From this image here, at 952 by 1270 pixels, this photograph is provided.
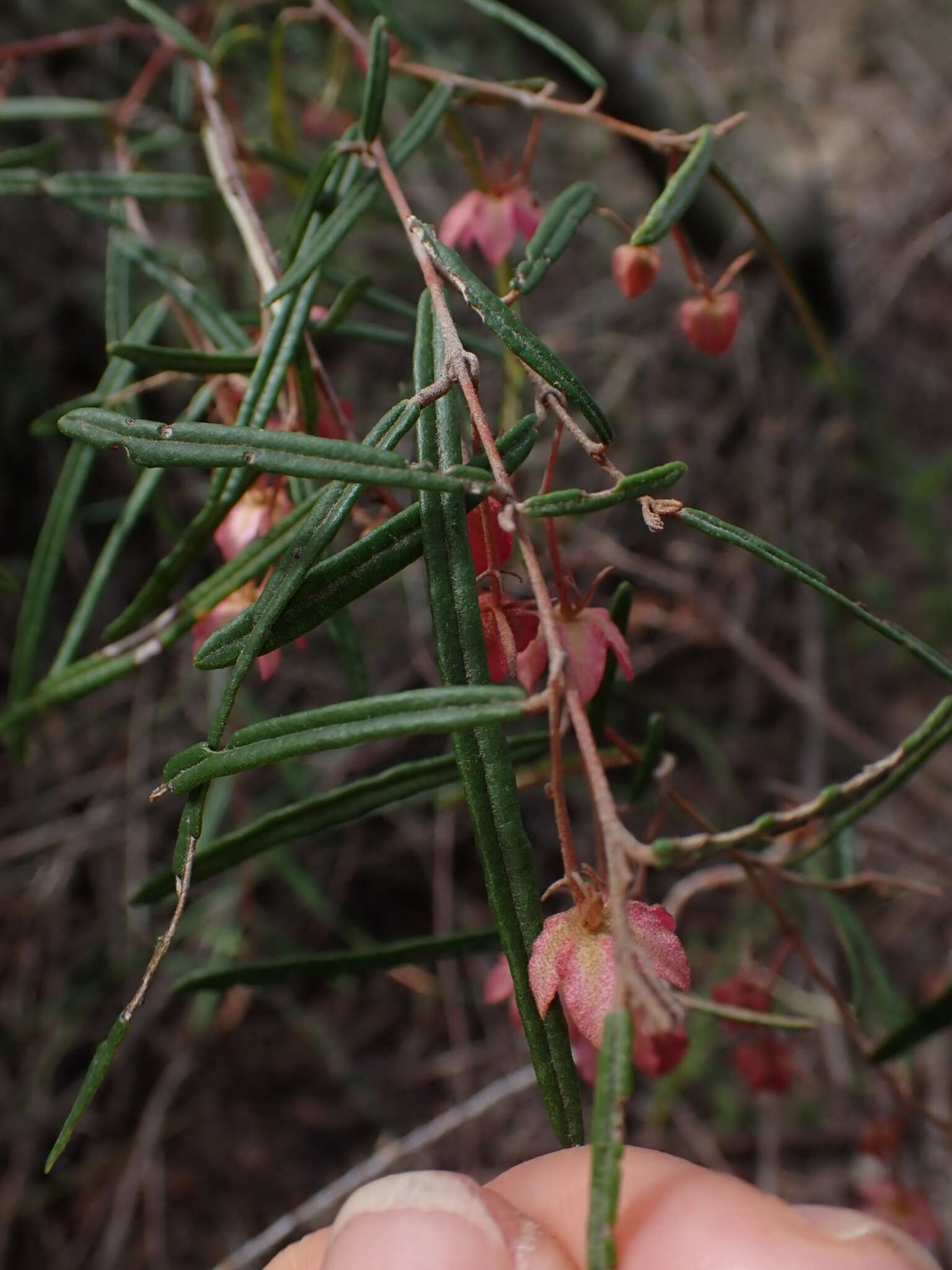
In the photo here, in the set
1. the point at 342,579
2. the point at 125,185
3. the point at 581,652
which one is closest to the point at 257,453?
the point at 342,579

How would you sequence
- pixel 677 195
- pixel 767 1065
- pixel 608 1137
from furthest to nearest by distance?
pixel 767 1065 → pixel 677 195 → pixel 608 1137

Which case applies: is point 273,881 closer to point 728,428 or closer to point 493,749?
point 728,428

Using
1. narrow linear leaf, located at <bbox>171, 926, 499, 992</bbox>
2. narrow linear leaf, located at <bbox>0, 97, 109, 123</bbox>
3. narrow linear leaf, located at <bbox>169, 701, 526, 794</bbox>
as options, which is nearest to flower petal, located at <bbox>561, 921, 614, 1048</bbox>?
narrow linear leaf, located at <bbox>169, 701, 526, 794</bbox>

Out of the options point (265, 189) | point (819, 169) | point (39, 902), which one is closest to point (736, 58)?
point (819, 169)

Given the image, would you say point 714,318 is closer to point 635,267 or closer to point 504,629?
point 635,267

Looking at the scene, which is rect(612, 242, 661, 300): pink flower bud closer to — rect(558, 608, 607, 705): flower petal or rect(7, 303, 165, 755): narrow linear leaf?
rect(558, 608, 607, 705): flower petal

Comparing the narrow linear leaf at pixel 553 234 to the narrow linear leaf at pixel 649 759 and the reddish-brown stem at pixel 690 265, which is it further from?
the narrow linear leaf at pixel 649 759
